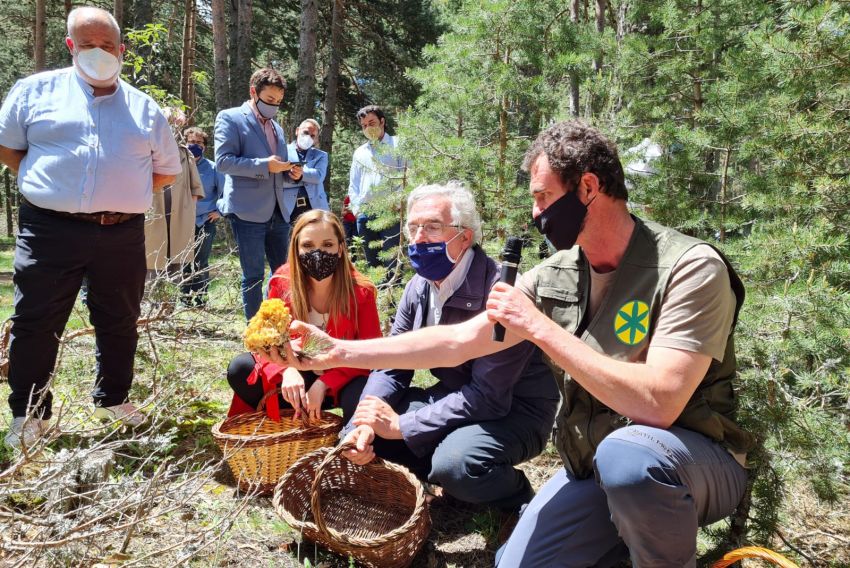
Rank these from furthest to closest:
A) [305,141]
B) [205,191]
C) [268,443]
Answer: [205,191], [305,141], [268,443]

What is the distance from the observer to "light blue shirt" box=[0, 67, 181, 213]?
3.16 meters

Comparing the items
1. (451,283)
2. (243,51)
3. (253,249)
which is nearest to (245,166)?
(253,249)

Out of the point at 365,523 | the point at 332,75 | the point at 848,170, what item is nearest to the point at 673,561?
the point at 365,523

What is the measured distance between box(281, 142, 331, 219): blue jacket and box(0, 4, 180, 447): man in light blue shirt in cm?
208

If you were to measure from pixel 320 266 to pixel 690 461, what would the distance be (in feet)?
6.84

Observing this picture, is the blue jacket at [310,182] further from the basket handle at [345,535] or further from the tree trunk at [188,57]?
the tree trunk at [188,57]

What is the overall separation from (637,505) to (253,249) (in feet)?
13.4

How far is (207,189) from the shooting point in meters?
6.97

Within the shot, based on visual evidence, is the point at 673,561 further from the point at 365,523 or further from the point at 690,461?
the point at 365,523

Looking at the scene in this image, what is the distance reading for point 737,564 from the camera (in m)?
2.29

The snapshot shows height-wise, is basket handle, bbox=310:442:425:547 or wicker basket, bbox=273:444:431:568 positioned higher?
basket handle, bbox=310:442:425:547

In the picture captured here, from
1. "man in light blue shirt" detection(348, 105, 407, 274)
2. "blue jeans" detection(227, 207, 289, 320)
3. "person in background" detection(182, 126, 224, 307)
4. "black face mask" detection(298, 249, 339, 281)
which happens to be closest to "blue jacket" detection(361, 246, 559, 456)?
"black face mask" detection(298, 249, 339, 281)

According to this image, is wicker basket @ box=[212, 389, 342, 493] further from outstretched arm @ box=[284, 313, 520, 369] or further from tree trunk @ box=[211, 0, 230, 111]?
tree trunk @ box=[211, 0, 230, 111]

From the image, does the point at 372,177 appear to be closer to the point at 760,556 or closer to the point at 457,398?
the point at 457,398
